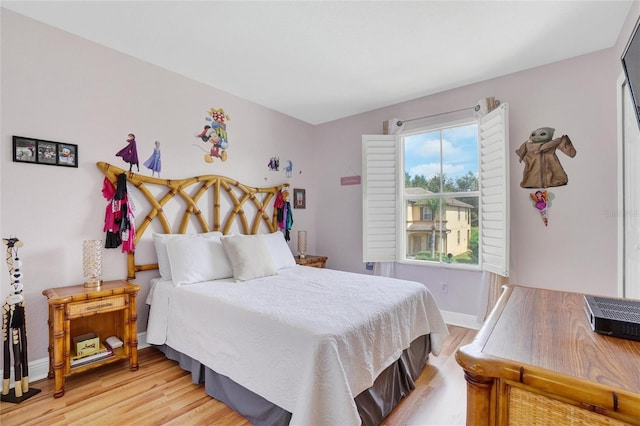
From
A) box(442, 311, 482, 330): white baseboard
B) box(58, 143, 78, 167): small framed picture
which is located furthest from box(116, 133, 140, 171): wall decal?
box(442, 311, 482, 330): white baseboard

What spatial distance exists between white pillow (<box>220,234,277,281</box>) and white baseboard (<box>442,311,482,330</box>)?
202 cm

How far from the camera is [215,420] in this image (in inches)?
68.8

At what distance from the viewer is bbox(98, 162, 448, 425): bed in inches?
57.6

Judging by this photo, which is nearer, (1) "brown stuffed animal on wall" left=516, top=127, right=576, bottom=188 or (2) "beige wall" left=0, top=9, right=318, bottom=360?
(2) "beige wall" left=0, top=9, right=318, bottom=360

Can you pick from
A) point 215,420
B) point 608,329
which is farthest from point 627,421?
point 215,420

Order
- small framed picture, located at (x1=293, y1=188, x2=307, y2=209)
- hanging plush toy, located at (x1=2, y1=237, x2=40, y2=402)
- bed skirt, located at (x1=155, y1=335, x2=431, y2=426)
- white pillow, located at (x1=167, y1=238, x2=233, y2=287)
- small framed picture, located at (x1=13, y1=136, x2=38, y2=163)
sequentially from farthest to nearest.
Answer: small framed picture, located at (x1=293, y1=188, x2=307, y2=209) < white pillow, located at (x1=167, y1=238, x2=233, y2=287) < small framed picture, located at (x1=13, y1=136, x2=38, y2=163) < hanging plush toy, located at (x1=2, y1=237, x2=40, y2=402) < bed skirt, located at (x1=155, y1=335, x2=431, y2=426)

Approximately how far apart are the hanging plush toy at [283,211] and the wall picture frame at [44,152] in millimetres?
2117

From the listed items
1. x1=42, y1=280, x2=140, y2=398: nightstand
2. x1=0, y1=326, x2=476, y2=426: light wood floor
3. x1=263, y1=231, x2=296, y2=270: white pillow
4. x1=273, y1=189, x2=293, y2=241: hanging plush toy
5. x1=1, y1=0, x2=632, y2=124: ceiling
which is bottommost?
x1=0, y1=326, x2=476, y2=426: light wood floor

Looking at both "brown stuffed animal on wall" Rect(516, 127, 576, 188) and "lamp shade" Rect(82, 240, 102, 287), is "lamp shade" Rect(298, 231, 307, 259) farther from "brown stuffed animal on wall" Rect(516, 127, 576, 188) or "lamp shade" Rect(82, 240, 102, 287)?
"brown stuffed animal on wall" Rect(516, 127, 576, 188)

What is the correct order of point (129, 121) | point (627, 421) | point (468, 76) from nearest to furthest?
point (627, 421) < point (129, 121) < point (468, 76)

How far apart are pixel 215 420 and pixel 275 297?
77 centimetres

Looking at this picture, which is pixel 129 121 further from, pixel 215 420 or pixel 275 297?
pixel 215 420

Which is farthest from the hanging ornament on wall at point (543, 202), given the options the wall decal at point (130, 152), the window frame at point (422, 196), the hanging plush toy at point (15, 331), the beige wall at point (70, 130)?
the hanging plush toy at point (15, 331)

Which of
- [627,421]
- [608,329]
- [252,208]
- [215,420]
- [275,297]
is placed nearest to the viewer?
[627,421]
